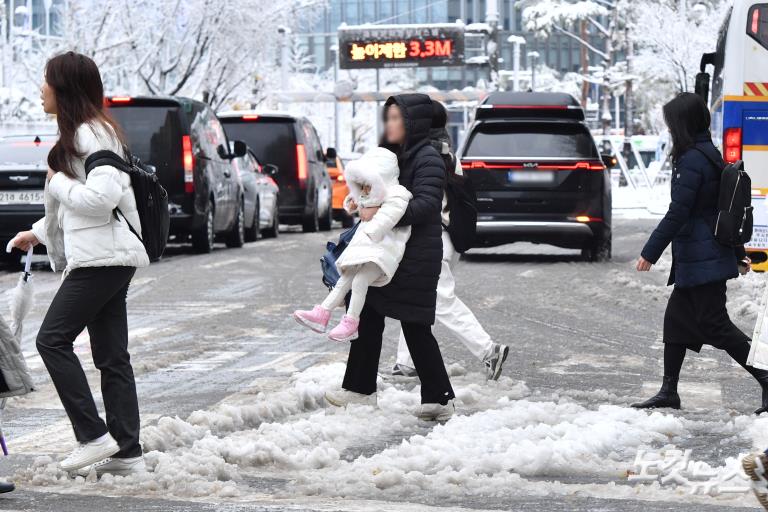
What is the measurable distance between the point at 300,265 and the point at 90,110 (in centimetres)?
1290

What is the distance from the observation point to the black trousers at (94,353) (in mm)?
6109

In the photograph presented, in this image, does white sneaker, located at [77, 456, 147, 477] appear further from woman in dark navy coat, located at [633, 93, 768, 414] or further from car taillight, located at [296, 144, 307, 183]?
car taillight, located at [296, 144, 307, 183]

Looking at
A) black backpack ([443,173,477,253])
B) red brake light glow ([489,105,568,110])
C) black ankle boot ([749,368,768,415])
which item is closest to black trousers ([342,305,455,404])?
black backpack ([443,173,477,253])

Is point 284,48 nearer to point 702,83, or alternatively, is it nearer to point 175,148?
point 175,148

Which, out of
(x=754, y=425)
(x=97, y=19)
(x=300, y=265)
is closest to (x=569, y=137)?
(x=300, y=265)

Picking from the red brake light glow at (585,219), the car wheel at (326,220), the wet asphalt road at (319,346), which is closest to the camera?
the wet asphalt road at (319,346)

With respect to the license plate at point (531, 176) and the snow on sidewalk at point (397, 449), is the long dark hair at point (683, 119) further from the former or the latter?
the license plate at point (531, 176)

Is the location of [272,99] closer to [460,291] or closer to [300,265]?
[300,265]

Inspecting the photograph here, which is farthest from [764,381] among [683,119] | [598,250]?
[598,250]

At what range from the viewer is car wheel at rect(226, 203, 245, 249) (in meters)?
22.5

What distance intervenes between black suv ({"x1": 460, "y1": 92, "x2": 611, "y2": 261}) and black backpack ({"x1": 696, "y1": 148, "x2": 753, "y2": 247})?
10629mm

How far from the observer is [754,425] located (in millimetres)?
7277

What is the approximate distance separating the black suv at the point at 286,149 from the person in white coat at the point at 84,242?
66.6 ft

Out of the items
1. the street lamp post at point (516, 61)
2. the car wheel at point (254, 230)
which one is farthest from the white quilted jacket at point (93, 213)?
the street lamp post at point (516, 61)
